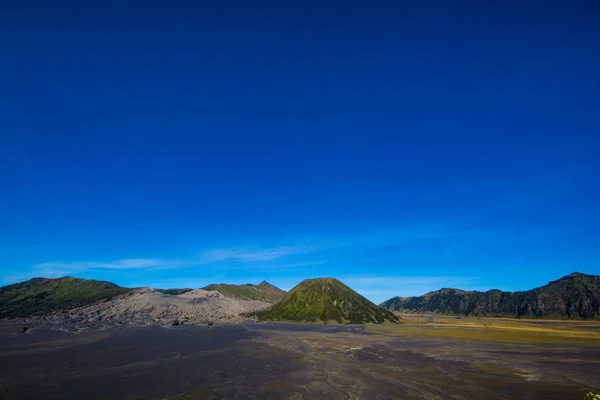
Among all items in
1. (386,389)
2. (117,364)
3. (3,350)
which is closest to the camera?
(386,389)

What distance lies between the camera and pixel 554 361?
53.3 metres

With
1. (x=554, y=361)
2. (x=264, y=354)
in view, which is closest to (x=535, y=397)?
(x=554, y=361)

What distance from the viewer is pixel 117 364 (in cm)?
4516

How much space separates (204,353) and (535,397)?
50340 mm

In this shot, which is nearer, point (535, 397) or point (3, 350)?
point (535, 397)

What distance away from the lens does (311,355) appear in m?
58.2

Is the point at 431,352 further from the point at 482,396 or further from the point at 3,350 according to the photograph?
the point at 3,350

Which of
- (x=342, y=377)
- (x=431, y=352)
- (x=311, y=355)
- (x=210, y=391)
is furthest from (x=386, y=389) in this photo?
(x=431, y=352)

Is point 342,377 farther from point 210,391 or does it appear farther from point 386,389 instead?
point 210,391

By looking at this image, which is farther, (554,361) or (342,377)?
(554,361)

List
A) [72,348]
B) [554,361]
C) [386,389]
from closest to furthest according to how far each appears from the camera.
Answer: [386,389] → [554,361] → [72,348]

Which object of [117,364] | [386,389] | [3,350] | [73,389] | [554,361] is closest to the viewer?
[73,389]

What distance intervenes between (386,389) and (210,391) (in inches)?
732

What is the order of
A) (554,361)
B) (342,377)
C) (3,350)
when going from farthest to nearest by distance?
(3,350) → (554,361) → (342,377)
